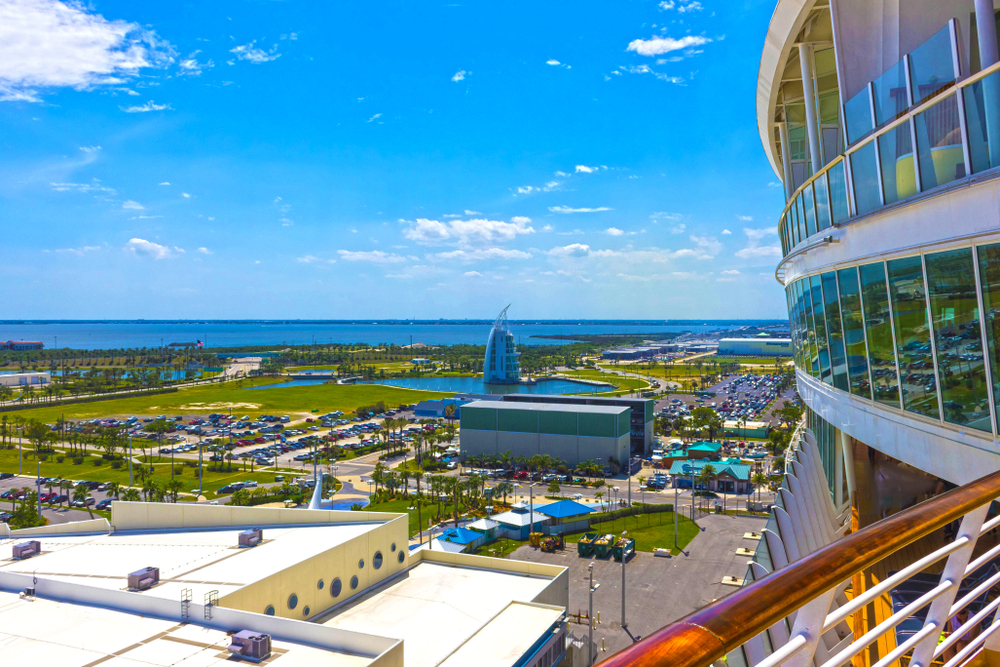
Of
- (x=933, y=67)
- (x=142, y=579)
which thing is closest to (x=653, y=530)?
(x=142, y=579)

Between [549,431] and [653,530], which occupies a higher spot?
[549,431]

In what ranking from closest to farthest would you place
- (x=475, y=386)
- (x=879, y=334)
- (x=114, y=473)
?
1. (x=879, y=334)
2. (x=114, y=473)
3. (x=475, y=386)

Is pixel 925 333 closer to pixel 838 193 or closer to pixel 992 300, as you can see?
pixel 992 300

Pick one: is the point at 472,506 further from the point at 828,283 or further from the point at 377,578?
the point at 828,283

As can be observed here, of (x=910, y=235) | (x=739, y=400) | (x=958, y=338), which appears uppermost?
(x=910, y=235)

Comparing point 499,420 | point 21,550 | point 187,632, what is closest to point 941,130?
point 187,632

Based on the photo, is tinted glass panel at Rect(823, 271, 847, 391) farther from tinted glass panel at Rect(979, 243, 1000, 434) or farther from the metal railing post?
the metal railing post

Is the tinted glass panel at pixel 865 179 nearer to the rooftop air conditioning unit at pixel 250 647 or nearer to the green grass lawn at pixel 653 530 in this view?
the rooftop air conditioning unit at pixel 250 647
